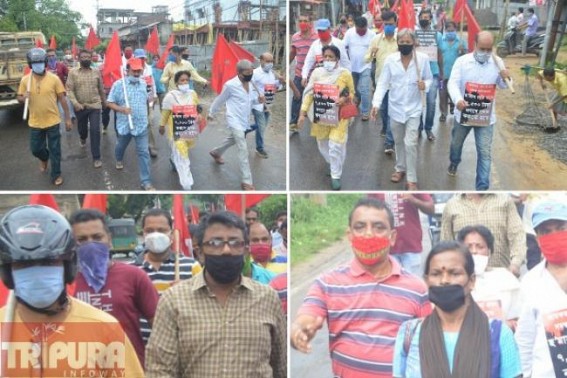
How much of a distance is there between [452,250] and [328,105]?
5.14 feet

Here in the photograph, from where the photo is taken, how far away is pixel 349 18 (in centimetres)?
617

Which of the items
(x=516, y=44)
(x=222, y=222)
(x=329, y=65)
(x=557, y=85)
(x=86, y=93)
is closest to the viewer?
(x=222, y=222)

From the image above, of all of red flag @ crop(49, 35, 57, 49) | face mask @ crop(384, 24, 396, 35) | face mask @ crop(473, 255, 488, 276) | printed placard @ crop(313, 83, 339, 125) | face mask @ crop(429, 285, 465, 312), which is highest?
face mask @ crop(384, 24, 396, 35)

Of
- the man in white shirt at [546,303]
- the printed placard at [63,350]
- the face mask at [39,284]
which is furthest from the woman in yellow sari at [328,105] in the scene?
the face mask at [39,284]

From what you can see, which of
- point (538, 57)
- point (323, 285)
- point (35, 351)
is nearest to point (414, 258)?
point (323, 285)

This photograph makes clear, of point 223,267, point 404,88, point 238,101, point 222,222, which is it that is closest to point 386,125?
point 404,88

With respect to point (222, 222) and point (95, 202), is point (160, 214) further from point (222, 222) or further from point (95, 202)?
point (222, 222)

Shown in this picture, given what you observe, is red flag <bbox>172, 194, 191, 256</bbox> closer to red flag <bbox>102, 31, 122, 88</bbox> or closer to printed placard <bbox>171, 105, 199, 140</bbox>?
printed placard <bbox>171, 105, 199, 140</bbox>

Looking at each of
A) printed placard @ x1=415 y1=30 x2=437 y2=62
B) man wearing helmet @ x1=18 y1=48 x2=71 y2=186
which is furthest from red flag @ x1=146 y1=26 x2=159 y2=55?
printed placard @ x1=415 y1=30 x2=437 y2=62

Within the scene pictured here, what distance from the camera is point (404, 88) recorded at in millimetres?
4844

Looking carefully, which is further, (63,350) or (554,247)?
(554,247)

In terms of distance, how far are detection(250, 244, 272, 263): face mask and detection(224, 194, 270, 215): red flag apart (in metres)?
0.23

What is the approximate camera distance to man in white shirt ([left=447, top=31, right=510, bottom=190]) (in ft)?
15.2

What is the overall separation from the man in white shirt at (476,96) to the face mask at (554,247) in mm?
807
